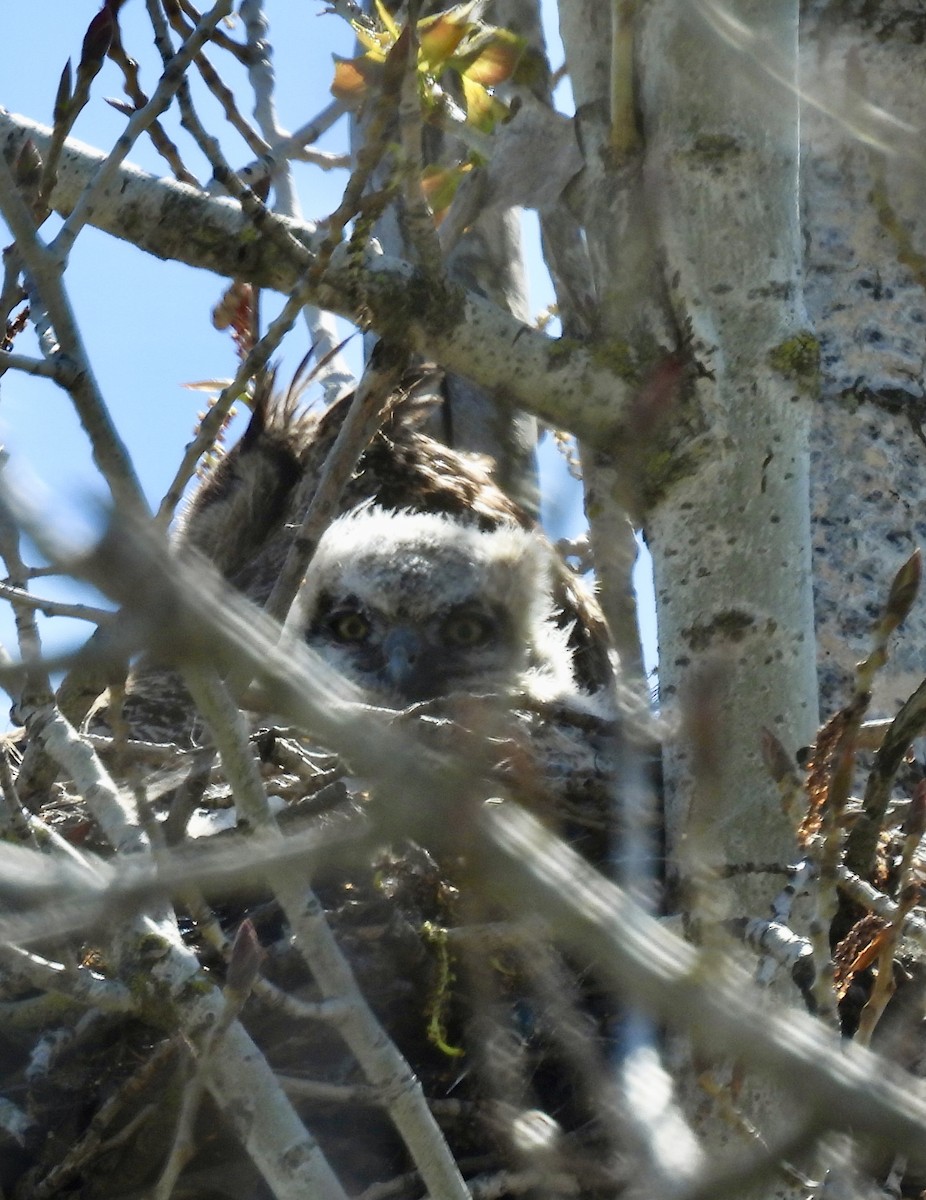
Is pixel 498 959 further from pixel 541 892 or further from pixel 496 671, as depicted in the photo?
pixel 541 892

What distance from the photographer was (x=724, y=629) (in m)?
2.75

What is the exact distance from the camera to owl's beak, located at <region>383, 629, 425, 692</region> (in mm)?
4211

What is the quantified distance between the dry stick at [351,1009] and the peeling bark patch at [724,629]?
106 centimetres

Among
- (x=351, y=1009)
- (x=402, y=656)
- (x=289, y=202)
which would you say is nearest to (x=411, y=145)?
(x=351, y=1009)

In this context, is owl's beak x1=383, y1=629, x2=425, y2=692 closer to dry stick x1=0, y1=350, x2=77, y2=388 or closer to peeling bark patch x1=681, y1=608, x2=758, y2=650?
peeling bark patch x1=681, y1=608, x2=758, y2=650

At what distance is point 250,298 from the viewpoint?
4008mm

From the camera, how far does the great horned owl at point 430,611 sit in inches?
169

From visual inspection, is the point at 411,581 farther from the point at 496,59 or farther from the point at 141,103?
the point at 141,103

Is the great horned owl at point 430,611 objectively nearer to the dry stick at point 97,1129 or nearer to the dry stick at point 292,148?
the dry stick at point 292,148

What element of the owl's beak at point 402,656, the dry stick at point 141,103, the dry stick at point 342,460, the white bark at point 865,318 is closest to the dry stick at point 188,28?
the dry stick at point 141,103

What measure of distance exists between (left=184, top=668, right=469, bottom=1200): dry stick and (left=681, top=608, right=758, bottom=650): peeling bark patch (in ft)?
3.48

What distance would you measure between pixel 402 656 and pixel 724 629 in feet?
5.36

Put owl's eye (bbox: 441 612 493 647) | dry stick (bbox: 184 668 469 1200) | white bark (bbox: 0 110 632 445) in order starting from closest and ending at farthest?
dry stick (bbox: 184 668 469 1200), white bark (bbox: 0 110 632 445), owl's eye (bbox: 441 612 493 647)

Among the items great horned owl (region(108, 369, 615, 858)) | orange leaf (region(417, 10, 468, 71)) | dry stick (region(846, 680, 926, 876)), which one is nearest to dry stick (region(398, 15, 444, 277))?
orange leaf (region(417, 10, 468, 71))
